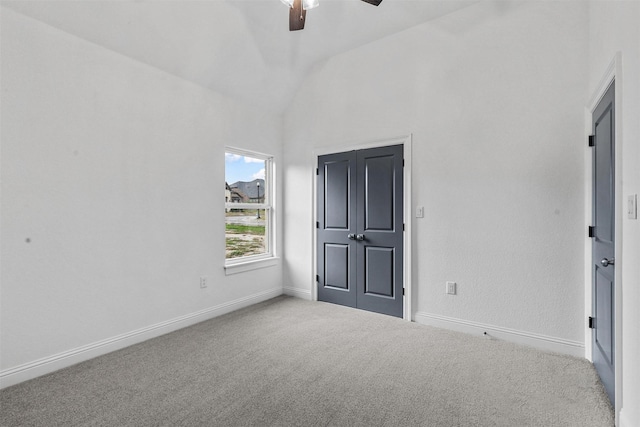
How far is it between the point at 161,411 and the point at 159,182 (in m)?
1.96

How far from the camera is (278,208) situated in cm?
443

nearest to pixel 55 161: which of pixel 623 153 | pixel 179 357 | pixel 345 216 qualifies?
pixel 179 357

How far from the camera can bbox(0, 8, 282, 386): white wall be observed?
224 cm

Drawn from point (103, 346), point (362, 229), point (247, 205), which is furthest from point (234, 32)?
point (103, 346)

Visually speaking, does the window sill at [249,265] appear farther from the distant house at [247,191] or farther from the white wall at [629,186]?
the white wall at [629,186]

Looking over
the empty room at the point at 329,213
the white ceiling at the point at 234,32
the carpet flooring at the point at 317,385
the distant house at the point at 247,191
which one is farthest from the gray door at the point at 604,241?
the distant house at the point at 247,191

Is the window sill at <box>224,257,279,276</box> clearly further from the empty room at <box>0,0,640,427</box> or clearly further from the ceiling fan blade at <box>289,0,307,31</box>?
the ceiling fan blade at <box>289,0,307,31</box>

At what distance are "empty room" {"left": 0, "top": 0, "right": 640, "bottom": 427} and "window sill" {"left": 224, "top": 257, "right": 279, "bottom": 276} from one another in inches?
1.8

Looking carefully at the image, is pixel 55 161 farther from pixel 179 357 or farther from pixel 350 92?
pixel 350 92

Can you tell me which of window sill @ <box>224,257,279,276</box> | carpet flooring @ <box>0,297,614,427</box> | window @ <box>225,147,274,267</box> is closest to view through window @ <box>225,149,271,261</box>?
window @ <box>225,147,274,267</box>

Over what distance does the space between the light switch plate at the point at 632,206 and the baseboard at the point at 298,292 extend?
329 centimetres

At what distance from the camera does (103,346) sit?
2664 millimetres

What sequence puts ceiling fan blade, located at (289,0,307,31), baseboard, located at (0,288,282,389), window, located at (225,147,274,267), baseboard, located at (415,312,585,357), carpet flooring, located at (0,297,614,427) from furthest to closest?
1. window, located at (225,147,274,267)
2. baseboard, located at (415,312,585,357)
3. baseboard, located at (0,288,282,389)
4. ceiling fan blade, located at (289,0,307,31)
5. carpet flooring, located at (0,297,614,427)

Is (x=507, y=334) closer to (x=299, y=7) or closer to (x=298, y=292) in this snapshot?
(x=298, y=292)
